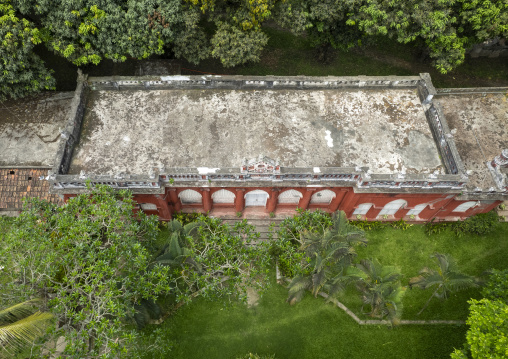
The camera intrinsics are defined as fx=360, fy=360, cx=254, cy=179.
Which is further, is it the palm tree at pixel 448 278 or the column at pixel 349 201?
the column at pixel 349 201

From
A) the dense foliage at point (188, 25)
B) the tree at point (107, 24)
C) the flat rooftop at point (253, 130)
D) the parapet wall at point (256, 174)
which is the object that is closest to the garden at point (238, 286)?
the parapet wall at point (256, 174)

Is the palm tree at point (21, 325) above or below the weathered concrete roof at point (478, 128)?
below

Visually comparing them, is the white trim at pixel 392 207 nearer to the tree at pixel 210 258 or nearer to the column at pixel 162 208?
the tree at pixel 210 258

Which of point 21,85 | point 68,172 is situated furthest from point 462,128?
point 21,85

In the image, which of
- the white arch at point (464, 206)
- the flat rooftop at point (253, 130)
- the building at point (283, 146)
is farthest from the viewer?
the white arch at point (464, 206)

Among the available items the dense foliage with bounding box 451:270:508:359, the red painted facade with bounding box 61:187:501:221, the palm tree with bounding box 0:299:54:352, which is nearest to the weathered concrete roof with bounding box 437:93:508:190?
the red painted facade with bounding box 61:187:501:221

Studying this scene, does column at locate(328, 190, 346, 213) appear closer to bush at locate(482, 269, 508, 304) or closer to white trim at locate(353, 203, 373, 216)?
white trim at locate(353, 203, 373, 216)

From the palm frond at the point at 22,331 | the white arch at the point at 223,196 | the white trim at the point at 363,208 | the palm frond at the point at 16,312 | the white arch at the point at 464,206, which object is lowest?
the palm frond at the point at 22,331
